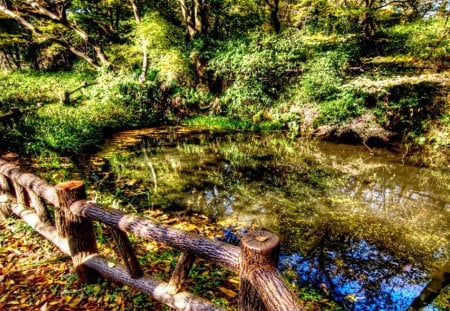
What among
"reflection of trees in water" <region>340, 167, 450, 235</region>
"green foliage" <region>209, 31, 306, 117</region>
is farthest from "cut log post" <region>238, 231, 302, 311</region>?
"green foliage" <region>209, 31, 306, 117</region>

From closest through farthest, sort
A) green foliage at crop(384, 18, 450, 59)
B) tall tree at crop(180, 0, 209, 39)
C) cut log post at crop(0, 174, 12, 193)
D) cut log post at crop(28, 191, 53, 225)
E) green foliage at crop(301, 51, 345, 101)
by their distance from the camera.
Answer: cut log post at crop(28, 191, 53, 225), cut log post at crop(0, 174, 12, 193), green foliage at crop(384, 18, 450, 59), green foliage at crop(301, 51, 345, 101), tall tree at crop(180, 0, 209, 39)

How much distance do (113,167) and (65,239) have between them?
483cm

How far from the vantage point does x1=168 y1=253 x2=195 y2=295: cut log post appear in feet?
7.92

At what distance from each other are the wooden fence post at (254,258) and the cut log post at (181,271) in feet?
1.88

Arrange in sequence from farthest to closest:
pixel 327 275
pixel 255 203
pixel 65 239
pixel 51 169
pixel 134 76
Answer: pixel 134 76 < pixel 51 169 < pixel 255 203 < pixel 327 275 < pixel 65 239

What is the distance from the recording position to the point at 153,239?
8.32 feet

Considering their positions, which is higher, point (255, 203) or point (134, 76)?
point (134, 76)

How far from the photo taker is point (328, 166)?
8.55 meters

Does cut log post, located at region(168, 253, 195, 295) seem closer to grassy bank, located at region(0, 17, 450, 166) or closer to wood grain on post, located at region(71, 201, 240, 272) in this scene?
wood grain on post, located at region(71, 201, 240, 272)

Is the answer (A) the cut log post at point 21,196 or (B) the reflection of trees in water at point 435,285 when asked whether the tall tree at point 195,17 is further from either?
(B) the reflection of trees in water at point 435,285

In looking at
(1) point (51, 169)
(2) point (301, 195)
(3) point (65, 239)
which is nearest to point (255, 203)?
(2) point (301, 195)

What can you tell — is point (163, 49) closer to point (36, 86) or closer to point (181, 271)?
point (36, 86)

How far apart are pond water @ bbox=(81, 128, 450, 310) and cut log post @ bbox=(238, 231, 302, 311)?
2.25 meters

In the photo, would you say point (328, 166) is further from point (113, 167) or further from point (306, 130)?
point (113, 167)
